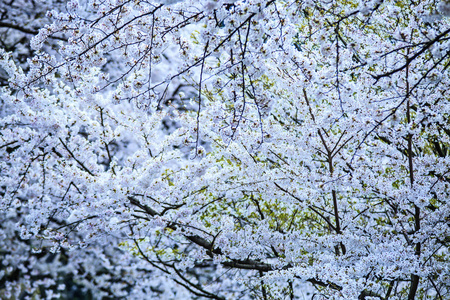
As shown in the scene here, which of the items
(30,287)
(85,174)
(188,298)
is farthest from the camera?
(30,287)

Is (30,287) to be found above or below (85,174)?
above

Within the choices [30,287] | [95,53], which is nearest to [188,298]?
[30,287]

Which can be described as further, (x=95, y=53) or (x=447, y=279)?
(x=447, y=279)

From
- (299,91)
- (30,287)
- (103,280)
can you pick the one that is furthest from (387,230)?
(30,287)

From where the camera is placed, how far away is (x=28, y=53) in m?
7.42

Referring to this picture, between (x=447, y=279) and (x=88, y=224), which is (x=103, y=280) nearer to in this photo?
(x=88, y=224)

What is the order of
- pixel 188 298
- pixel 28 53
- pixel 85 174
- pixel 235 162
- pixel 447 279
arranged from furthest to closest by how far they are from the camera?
pixel 188 298 → pixel 28 53 → pixel 235 162 → pixel 85 174 → pixel 447 279

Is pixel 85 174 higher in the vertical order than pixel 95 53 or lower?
lower

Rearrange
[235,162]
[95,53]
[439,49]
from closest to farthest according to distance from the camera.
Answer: [439,49], [95,53], [235,162]

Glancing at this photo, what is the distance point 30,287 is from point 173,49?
7040 millimetres

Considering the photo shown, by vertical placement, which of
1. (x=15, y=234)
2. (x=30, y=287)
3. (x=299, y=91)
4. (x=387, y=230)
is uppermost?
(x=15, y=234)

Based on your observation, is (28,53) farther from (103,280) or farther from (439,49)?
(439,49)

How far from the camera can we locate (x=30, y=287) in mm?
9367

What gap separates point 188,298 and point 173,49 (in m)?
6.16
